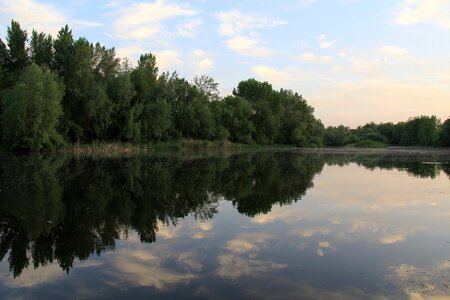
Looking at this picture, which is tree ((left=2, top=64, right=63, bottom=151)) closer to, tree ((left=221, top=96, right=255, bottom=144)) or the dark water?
the dark water

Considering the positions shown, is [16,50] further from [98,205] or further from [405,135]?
[405,135]

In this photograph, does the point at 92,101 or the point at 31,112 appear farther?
the point at 92,101

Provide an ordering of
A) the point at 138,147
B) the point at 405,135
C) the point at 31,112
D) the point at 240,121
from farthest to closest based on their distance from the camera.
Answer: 1. the point at 405,135
2. the point at 240,121
3. the point at 138,147
4. the point at 31,112

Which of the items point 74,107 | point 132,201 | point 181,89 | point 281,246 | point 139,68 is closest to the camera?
point 281,246

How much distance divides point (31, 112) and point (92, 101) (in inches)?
413

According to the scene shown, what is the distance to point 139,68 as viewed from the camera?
2872 inches

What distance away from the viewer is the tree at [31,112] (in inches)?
1922

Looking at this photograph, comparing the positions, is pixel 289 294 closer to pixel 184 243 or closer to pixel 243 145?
pixel 184 243

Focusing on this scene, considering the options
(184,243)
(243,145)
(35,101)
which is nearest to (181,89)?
(243,145)

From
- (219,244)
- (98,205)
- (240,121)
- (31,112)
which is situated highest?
(240,121)

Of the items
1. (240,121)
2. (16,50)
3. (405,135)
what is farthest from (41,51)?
(405,135)

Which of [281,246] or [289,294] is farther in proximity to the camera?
[281,246]

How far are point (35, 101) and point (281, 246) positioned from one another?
47091 mm

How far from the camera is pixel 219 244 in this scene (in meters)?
9.23
